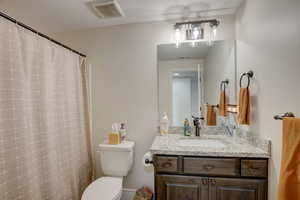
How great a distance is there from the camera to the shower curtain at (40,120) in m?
1.24

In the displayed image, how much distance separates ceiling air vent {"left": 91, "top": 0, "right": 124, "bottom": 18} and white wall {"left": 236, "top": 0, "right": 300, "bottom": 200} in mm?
1268

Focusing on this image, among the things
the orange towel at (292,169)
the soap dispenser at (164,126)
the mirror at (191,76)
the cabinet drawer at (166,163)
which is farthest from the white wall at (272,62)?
the soap dispenser at (164,126)

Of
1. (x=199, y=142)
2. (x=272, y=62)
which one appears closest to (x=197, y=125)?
(x=199, y=142)

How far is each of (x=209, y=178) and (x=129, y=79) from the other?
1430mm

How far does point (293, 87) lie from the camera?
102 centimetres

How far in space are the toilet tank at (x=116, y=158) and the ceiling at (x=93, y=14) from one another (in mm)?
1545

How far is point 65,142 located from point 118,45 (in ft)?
4.39

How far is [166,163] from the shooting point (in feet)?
4.99

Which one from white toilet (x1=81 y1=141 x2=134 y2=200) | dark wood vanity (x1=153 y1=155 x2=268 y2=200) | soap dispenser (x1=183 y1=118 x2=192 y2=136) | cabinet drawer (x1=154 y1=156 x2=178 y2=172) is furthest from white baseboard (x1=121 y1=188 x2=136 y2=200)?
soap dispenser (x1=183 y1=118 x2=192 y2=136)

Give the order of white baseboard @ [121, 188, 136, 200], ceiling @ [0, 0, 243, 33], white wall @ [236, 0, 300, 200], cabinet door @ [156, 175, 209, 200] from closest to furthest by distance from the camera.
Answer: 1. white wall @ [236, 0, 300, 200]
2. cabinet door @ [156, 175, 209, 200]
3. ceiling @ [0, 0, 243, 33]
4. white baseboard @ [121, 188, 136, 200]

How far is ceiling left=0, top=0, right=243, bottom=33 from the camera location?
5.65 ft

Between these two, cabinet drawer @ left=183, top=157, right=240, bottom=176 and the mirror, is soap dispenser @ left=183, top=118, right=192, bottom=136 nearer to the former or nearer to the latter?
the mirror

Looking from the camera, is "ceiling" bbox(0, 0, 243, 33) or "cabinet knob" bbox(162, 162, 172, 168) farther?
"ceiling" bbox(0, 0, 243, 33)

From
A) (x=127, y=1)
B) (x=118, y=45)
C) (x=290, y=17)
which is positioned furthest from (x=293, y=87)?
(x=118, y=45)
